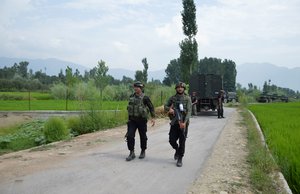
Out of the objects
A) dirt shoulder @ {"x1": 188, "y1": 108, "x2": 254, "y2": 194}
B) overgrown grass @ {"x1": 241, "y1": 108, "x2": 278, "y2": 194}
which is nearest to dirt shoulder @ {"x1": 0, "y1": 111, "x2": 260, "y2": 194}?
dirt shoulder @ {"x1": 188, "y1": 108, "x2": 254, "y2": 194}

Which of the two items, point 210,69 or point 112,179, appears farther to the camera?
point 210,69

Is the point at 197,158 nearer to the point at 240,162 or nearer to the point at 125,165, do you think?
the point at 240,162

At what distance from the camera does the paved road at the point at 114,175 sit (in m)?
7.00

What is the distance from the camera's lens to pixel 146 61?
8975 centimetres

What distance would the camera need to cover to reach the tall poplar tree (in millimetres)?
46750

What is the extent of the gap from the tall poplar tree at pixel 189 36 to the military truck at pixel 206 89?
18.5m

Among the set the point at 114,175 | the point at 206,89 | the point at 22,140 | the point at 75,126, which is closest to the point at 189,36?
the point at 206,89

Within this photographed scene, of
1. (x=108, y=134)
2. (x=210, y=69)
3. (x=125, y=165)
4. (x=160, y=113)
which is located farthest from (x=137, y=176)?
(x=210, y=69)

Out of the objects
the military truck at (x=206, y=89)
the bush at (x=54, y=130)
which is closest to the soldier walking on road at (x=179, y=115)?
the bush at (x=54, y=130)

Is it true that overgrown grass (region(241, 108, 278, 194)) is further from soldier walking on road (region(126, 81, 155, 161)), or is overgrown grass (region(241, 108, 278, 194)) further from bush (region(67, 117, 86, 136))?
bush (region(67, 117, 86, 136))

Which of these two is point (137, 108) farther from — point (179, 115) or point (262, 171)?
point (262, 171)

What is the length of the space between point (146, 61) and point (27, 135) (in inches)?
2857

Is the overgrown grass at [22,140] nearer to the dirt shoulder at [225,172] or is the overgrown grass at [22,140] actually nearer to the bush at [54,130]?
the bush at [54,130]

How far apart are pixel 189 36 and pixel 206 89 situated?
2052 cm
